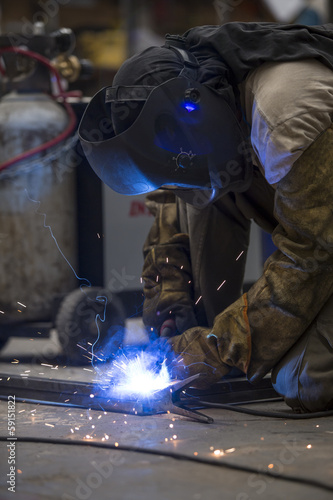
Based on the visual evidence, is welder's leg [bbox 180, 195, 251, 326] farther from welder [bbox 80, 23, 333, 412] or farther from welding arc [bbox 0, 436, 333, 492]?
welding arc [bbox 0, 436, 333, 492]

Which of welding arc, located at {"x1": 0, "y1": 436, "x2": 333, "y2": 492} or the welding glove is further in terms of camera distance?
the welding glove

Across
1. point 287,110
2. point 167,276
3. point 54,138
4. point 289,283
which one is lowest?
point 167,276

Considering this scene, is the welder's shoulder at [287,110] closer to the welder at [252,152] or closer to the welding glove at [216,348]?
the welder at [252,152]

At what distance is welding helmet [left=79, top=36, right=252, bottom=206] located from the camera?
2.02 metres

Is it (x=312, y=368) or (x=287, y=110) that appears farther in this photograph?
(x=312, y=368)

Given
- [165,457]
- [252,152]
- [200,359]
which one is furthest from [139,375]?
[252,152]

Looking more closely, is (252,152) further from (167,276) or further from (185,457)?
(185,457)

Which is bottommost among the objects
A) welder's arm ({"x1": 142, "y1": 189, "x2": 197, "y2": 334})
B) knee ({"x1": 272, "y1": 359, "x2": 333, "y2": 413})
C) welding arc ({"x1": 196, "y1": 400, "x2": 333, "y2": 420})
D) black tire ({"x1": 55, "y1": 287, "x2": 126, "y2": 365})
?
black tire ({"x1": 55, "y1": 287, "x2": 126, "y2": 365})

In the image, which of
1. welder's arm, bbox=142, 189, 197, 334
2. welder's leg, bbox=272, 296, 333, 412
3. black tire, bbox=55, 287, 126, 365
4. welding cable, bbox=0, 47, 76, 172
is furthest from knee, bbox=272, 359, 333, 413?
welding cable, bbox=0, 47, 76, 172

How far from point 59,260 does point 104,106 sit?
1.49m

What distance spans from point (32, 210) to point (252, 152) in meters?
1.64

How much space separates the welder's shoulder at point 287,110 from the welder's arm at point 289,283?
5cm

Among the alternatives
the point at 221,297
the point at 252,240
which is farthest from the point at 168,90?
the point at 252,240

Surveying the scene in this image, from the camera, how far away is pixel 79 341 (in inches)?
132
